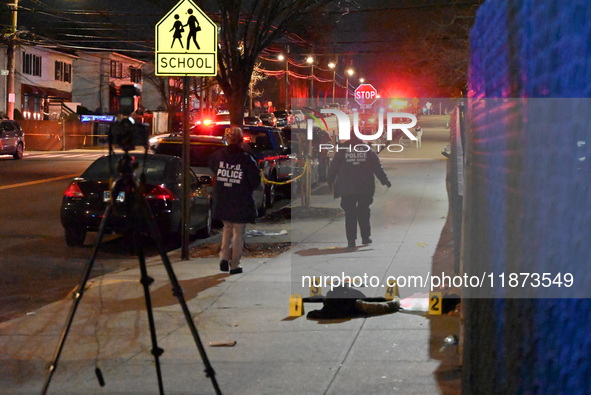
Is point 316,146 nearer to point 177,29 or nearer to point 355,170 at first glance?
point 355,170

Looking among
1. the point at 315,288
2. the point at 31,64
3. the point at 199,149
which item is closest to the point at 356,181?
the point at 315,288

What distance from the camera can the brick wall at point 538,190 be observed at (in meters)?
2.11

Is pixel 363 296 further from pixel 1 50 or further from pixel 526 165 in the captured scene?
pixel 1 50

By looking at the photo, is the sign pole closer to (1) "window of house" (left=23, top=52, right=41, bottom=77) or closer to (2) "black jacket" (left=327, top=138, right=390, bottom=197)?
(2) "black jacket" (left=327, top=138, right=390, bottom=197)

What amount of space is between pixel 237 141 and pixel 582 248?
8.52m

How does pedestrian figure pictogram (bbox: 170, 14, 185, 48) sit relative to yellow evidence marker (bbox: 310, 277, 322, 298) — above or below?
above

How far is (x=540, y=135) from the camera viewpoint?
92.5 inches

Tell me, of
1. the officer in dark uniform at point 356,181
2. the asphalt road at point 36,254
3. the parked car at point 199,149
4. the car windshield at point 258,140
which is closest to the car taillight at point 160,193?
the asphalt road at point 36,254

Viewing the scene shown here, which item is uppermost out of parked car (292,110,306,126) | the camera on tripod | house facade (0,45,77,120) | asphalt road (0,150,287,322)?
house facade (0,45,77,120)

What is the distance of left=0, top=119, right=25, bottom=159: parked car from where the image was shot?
33.2 meters

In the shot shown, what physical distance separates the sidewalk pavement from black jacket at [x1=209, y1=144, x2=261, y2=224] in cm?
73

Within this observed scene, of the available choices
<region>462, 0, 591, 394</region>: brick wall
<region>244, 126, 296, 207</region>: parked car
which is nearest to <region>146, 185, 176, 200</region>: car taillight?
<region>244, 126, 296, 207</region>: parked car

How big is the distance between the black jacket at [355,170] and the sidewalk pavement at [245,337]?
80cm

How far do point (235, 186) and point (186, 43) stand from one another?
1929mm
